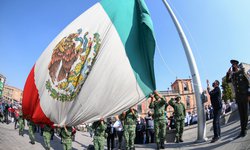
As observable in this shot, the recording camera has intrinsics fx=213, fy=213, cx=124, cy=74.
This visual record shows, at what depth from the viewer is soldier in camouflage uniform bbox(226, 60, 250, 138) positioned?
5.51 metres

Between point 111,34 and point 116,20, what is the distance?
0.53 metres

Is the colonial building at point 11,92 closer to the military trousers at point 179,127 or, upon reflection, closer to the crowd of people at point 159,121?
the crowd of people at point 159,121

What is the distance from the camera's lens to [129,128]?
26.6 feet

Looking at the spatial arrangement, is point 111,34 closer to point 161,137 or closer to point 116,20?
point 116,20

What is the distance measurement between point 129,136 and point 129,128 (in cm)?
29

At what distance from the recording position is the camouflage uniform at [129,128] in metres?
7.88

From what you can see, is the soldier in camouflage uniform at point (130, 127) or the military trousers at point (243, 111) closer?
the military trousers at point (243, 111)

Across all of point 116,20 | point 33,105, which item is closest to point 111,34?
point 116,20

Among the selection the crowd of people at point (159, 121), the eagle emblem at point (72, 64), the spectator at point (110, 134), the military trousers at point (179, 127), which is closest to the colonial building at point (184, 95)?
the crowd of people at point (159, 121)

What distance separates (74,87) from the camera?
561 cm

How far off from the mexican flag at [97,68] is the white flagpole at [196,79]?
2278mm

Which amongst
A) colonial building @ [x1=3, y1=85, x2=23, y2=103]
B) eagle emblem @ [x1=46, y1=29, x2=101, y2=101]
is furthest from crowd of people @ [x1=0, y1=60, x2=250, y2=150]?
colonial building @ [x1=3, y1=85, x2=23, y2=103]

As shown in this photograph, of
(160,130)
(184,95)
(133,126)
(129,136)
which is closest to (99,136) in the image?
(129,136)

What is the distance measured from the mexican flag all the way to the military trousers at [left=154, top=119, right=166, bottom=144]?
192 cm
